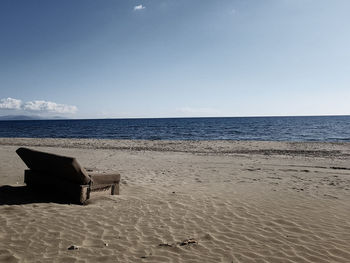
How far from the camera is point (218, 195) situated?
25.7 feet

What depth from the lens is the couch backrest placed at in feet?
19.9

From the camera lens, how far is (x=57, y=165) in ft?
20.8

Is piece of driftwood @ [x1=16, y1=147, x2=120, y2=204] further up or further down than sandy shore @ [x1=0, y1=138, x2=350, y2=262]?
further up

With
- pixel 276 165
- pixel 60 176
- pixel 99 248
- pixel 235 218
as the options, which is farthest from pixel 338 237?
pixel 276 165

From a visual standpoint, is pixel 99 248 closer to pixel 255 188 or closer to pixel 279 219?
pixel 279 219

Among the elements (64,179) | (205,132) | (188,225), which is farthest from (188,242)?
(205,132)

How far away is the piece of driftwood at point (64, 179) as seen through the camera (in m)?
6.23

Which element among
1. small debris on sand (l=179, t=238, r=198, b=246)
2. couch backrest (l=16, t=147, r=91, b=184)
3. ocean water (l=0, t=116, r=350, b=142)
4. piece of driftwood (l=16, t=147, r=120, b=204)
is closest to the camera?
small debris on sand (l=179, t=238, r=198, b=246)

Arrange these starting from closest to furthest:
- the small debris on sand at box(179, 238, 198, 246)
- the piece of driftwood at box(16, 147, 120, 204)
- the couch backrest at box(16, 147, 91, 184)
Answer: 1. the small debris on sand at box(179, 238, 198, 246)
2. the couch backrest at box(16, 147, 91, 184)
3. the piece of driftwood at box(16, 147, 120, 204)

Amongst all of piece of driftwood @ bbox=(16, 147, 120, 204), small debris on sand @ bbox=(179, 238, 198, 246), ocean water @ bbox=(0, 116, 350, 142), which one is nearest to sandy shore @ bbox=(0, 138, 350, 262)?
small debris on sand @ bbox=(179, 238, 198, 246)

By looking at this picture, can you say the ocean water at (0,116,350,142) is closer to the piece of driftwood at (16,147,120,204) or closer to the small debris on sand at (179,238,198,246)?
the piece of driftwood at (16,147,120,204)

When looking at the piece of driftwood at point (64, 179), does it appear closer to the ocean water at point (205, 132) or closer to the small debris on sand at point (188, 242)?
the small debris on sand at point (188, 242)

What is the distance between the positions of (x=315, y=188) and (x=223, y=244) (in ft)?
19.5

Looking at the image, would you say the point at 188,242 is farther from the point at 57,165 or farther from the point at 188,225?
the point at 57,165
